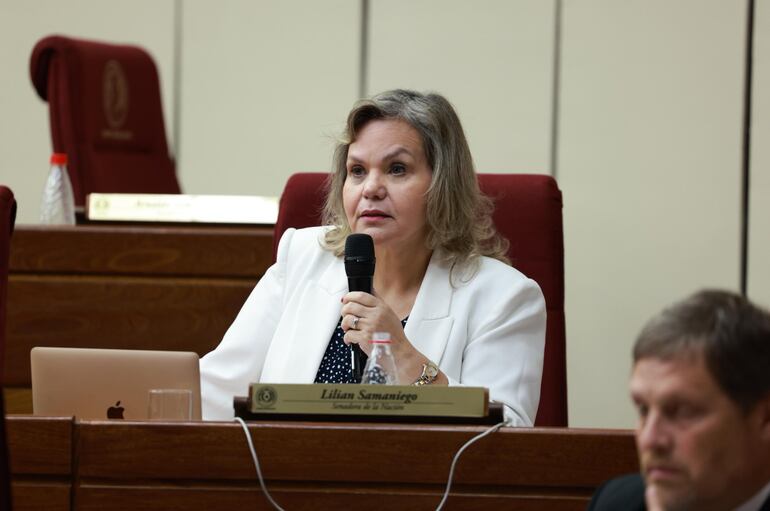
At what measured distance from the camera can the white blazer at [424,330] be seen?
2484 mm

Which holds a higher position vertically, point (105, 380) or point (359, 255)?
point (359, 255)

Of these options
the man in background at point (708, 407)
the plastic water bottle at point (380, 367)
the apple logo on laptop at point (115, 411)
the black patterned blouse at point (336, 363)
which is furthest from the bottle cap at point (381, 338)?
the man in background at point (708, 407)

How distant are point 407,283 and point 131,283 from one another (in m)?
0.96

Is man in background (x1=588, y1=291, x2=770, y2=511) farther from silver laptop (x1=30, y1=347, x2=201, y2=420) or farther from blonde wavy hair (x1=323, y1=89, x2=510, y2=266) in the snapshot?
blonde wavy hair (x1=323, y1=89, x2=510, y2=266)

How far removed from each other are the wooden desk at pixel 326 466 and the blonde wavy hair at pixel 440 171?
87 centimetres

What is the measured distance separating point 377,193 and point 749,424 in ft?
4.61

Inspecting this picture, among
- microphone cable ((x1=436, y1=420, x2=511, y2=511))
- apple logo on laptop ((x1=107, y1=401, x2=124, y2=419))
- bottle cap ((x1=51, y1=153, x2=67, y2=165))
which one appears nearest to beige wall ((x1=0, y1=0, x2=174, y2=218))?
bottle cap ((x1=51, y1=153, x2=67, y2=165))

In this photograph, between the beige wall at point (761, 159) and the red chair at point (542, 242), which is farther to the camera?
the beige wall at point (761, 159)

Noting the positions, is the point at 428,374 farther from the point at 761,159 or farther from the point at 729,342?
the point at 761,159

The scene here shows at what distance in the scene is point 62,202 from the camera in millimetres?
3855

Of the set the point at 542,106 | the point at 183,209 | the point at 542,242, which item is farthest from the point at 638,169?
the point at 542,242

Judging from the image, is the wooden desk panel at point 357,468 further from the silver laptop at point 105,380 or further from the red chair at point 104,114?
the red chair at point 104,114

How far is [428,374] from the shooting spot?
2.30 metres

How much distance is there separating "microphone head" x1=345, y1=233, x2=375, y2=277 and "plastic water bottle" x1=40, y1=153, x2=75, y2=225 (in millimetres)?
1881
